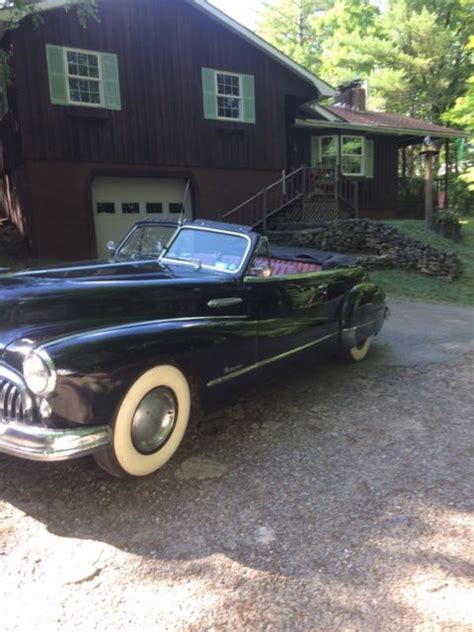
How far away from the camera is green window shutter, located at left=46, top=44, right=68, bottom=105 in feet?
41.9

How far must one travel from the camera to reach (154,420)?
3277 mm

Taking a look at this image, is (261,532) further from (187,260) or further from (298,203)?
(298,203)

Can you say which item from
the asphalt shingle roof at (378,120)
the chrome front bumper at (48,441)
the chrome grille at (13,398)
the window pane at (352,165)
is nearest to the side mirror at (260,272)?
the chrome front bumper at (48,441)

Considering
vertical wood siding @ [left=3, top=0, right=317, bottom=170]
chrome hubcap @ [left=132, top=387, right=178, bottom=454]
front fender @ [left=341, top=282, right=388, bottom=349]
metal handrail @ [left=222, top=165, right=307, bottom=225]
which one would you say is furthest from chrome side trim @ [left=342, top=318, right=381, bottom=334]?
vertical wood siding @ [left=3, top=0, right=317, bottom=170]

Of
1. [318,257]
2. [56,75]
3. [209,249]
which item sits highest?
[56,75]

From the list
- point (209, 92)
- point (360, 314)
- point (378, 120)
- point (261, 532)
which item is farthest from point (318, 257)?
point (378, 120)

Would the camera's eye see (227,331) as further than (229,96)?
No

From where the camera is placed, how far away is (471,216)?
26141mm

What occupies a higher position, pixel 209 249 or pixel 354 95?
pixel 354 95

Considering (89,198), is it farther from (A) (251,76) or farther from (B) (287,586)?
(B) (287,586)

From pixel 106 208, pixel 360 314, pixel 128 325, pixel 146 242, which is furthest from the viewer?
pixel 106 208

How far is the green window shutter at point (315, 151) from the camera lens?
1988cm

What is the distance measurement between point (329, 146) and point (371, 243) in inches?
304

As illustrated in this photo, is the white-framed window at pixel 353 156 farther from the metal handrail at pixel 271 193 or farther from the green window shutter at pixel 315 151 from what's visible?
the metal handrail at pixel 271 193
